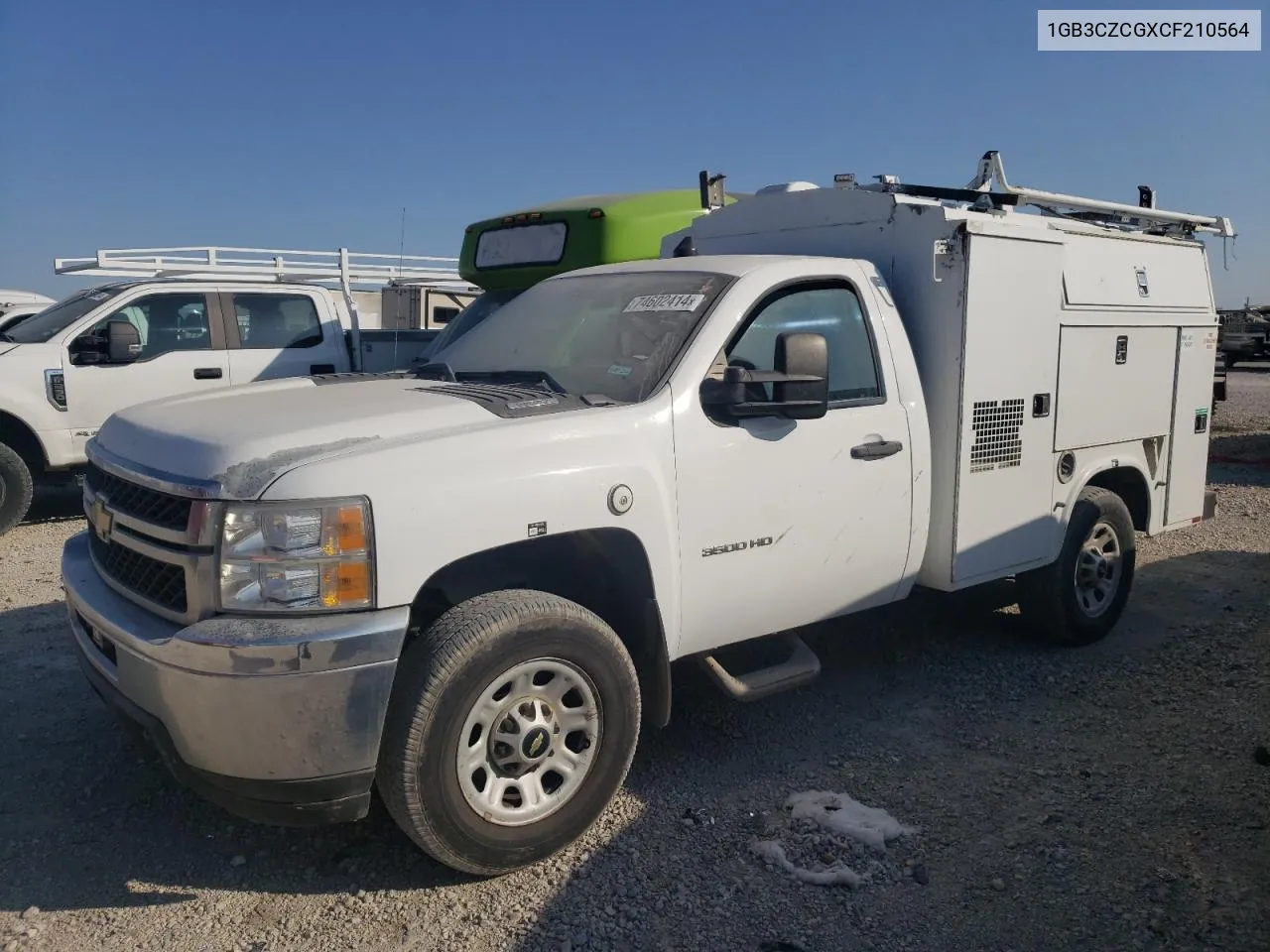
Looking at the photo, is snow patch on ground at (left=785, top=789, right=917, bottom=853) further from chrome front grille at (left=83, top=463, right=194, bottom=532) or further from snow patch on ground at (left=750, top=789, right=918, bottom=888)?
chrome front grille at (left=83, top=463, right=194, bottom=532)

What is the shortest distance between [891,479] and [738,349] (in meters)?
0.88

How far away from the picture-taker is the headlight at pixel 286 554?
2.79m

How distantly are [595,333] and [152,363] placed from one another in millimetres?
5912

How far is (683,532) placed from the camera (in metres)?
3.49

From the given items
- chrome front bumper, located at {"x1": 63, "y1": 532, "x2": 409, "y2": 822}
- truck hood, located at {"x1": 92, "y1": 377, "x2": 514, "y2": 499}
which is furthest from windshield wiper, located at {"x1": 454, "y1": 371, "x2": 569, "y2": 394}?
chrome front bumper, located at {"x1": 63, "y1": 532, "x2": 409, "y2": 822}

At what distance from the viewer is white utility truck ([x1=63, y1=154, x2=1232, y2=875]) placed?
2.82 meters

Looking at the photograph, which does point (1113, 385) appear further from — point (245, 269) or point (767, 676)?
point (245, 269)

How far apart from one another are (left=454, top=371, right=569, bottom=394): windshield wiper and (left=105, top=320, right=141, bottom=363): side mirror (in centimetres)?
503

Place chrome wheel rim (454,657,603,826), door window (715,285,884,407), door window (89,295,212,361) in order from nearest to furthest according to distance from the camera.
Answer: chrome wheel rim (454,657,603,826) < door window (715,285,884,407) < door window (89,295,212,361)

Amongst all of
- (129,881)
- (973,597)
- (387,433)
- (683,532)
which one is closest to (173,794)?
(129,881)

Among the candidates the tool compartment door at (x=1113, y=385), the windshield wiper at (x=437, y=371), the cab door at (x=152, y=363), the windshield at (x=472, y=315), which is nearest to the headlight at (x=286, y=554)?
the windshield wiper at (x=437, y=371)

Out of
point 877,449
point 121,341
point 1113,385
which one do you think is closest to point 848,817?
point 877,449

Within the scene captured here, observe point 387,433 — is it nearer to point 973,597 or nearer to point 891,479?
point 891,479

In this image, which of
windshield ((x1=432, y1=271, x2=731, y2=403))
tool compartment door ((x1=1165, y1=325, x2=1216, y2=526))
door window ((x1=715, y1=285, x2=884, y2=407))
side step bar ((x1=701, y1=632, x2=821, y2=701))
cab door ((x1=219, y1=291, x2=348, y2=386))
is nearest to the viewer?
windshield ((x1=432, y1=271, x2=731, y2=403))
